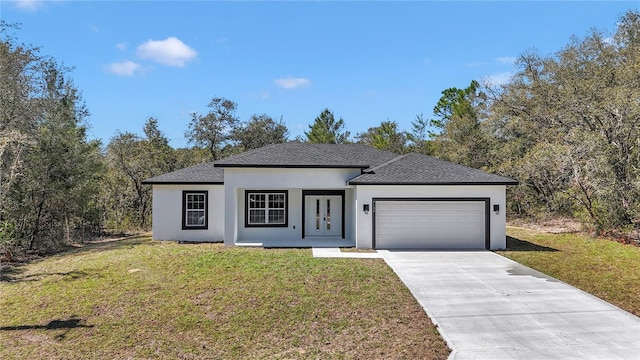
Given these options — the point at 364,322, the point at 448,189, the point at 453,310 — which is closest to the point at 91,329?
the point at 364,322

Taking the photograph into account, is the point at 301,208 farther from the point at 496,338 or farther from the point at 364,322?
the point at 496,338

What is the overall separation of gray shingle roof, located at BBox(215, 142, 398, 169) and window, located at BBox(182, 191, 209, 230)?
2.32m

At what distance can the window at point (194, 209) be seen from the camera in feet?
53.9

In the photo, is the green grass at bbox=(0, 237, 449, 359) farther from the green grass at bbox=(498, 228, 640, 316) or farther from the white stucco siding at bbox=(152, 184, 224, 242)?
the green grass at bbox=(498, 228, 640, 316)

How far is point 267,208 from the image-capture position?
1648cm

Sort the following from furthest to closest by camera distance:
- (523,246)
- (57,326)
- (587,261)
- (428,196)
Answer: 1. (523,246)
2. (428,196)
3. (587,261)
4. (57,326)

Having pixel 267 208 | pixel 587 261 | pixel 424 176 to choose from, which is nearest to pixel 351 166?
pixel 424 176

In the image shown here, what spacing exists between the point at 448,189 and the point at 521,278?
15.6ft

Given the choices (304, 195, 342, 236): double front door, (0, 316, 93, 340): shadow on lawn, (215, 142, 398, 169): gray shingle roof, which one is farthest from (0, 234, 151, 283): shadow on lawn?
(304, 195, 342, 236): double front door

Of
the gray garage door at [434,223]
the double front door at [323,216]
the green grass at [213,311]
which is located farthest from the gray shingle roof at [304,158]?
the green grass at [213,311]

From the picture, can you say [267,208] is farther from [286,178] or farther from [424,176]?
[424,176]

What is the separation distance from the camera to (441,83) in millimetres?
37125

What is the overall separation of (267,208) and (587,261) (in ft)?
40.1

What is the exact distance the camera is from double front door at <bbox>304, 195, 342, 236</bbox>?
16.7 metres
